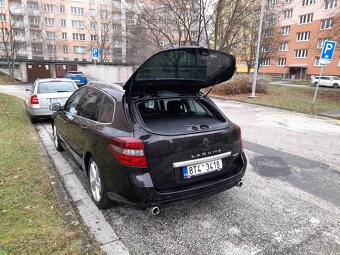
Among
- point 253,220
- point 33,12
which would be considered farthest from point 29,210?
point 33,12

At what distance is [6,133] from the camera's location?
6598 millimetres

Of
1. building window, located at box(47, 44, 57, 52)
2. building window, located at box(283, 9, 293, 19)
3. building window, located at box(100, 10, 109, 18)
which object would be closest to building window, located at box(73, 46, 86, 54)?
building window, located at box(47, 44, 57, 52)

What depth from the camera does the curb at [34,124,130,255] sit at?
265 cm

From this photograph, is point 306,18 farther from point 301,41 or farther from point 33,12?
point 33,12

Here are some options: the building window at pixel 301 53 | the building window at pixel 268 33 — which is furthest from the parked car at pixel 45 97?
the building window at pixel 301 53

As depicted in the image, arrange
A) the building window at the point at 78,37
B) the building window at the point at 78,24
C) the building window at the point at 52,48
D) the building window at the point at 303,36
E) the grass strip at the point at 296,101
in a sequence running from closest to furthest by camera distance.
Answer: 1. the grass strip at the point at 296,101
2. the building window at the point at 303,36
3. the building window at the point at 52,48
4. the building window at the point at 78,24
5. the building window at the point at 78,37

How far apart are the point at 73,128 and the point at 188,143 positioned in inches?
88.0

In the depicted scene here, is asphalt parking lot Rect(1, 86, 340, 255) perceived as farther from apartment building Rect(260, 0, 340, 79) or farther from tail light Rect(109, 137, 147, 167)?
apartment building Rect(260, 0, 340, 79)

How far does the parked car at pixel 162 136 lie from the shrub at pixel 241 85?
52.7ft

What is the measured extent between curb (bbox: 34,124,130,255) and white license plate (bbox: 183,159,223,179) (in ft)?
3.28

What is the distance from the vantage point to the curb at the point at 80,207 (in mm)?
2653

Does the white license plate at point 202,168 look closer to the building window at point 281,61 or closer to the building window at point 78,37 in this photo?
the building window at point 281,61

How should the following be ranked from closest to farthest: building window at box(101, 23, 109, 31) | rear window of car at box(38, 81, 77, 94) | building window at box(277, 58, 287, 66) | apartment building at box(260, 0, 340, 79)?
rear window of car at box(38, 81, 77, 94) < apartment building at box(260, 0, 340, 79) < building window at box(277, 58, 287, 66) < building window at box(101, 23, 109, 31)

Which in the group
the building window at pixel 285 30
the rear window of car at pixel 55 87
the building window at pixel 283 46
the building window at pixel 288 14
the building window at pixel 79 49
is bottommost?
the rear window of car at pixel 55 87
